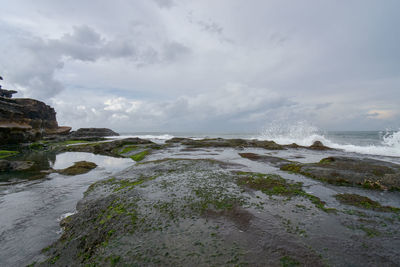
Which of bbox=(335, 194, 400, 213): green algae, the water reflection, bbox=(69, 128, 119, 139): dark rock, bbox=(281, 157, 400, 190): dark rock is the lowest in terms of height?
the water reflection

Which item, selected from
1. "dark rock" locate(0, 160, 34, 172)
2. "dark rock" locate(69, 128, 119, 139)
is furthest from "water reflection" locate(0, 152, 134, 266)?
"dark rock" locate(69, 128, 119, 139)

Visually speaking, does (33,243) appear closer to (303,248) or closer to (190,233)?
(190,233)

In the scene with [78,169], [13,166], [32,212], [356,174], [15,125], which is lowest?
[32,212]

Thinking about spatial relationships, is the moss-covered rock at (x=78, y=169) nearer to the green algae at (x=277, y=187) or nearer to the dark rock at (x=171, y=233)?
the dark rock at (x=171, y=233)

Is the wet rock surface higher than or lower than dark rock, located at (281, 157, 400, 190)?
lower

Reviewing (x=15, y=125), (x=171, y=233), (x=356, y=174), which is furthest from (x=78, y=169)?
(x=15, y=125)

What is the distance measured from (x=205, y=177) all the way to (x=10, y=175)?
16.5 m

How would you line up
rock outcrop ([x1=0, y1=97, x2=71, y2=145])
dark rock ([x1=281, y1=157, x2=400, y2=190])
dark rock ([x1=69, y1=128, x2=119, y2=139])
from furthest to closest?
dark rock ([x1=69, y1=128, x2=119, y2=139])
rock outcrop ([x1=0, y1=97, x2=71, y2=145])
dark rock ([x1=281, y1=157, x2=400, y2=190])

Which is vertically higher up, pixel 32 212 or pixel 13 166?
pixel 13 166

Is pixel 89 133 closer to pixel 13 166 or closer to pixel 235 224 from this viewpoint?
pixel 13 166

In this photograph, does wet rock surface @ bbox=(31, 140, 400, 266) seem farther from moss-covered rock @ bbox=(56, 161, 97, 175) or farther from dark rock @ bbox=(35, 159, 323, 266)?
moss-covered rock @ bbox=(56, 161, 97, 175)

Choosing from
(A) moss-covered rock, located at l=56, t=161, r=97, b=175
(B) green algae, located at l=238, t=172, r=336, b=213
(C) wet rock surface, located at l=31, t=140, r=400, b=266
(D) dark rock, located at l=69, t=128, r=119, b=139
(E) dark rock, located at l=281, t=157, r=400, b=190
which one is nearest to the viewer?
(C) wet rock surface, located at l=31, t=140, r=400, b=266

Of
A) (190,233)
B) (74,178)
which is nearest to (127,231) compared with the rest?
(190,233)

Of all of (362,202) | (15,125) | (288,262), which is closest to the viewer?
(288,262)
